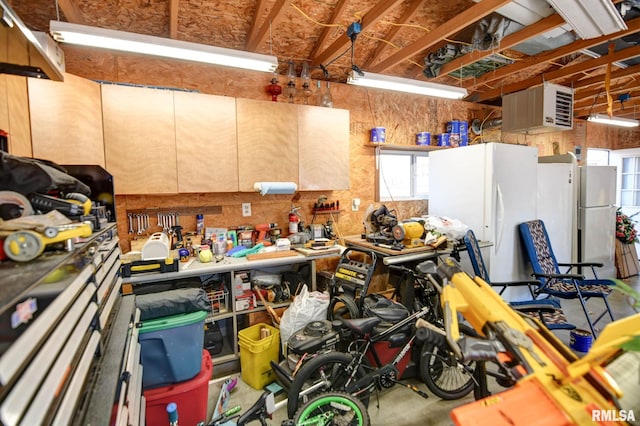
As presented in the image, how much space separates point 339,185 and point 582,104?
482cm

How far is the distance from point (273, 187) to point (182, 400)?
5.70 ft

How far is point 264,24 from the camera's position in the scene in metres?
2.51

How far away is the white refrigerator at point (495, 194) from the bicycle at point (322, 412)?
2.23m

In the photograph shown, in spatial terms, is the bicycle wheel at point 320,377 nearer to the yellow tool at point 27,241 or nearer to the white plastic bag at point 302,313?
the white plastic bag at point 302,313

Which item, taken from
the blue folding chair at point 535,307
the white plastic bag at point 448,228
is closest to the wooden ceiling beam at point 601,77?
the white plastic bag at point 448,228

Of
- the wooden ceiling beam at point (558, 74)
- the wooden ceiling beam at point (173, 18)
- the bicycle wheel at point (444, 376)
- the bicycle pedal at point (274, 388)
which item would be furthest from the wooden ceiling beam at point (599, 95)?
the bicycle pedal at point (274, 388)

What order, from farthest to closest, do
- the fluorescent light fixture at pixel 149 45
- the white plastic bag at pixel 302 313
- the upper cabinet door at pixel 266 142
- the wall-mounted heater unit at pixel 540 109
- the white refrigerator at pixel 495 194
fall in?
the wall-mounted heater unit at pixel 540 109 → the white refrigerator at pixel 495 194 → the upper cabinet door at pixel 266 142 → the white plastic bag at pixel 302 313 → the fluorescent light fixture at pixel 149 45

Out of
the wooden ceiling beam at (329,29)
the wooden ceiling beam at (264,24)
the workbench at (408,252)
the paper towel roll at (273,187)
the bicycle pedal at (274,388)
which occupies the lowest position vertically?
the bicycle pedal at (274,388)

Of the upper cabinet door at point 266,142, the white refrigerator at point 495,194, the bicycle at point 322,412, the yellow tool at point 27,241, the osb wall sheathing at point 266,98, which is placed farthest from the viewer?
the white refrigerator at point 495,194

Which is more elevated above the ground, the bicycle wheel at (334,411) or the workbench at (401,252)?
the workbench at (401,252)

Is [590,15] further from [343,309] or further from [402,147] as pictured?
[343,309]

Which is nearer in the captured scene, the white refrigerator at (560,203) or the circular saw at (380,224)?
the circular saw at (380,224)

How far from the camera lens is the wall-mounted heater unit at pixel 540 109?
3.63m

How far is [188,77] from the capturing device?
2.85 metres
